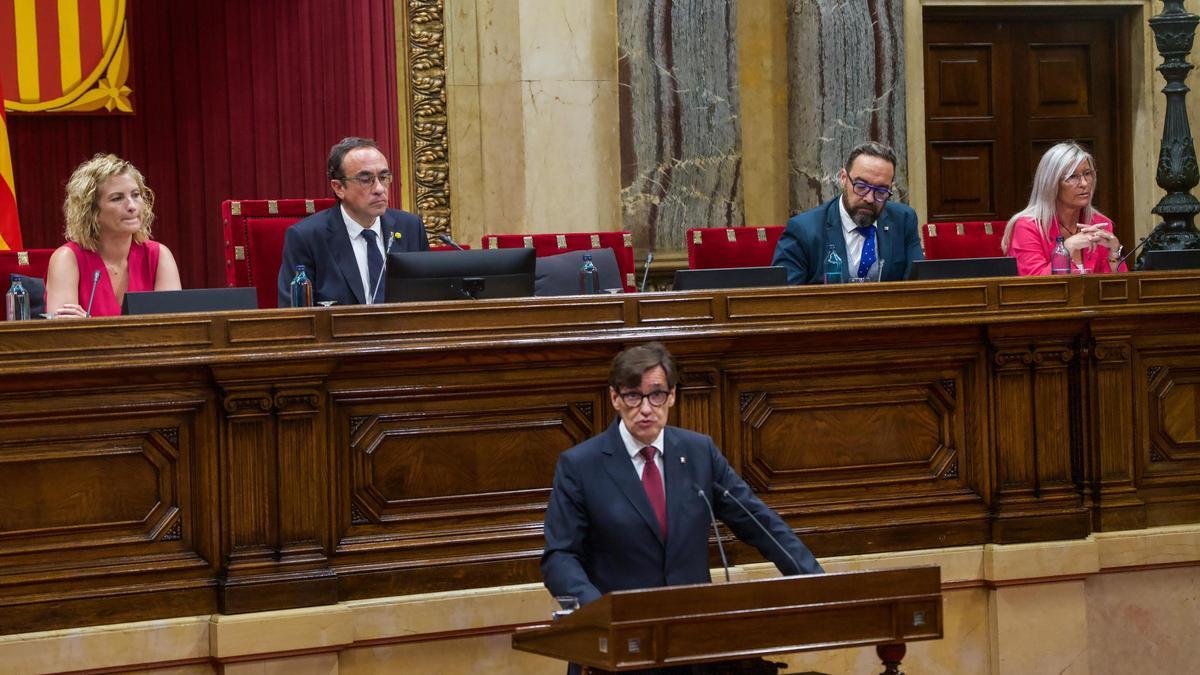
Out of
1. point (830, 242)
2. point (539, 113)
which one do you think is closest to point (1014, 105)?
point (539, 113)

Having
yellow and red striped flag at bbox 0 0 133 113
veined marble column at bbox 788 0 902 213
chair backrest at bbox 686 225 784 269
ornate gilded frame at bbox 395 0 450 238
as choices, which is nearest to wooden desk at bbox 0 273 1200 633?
chair backrest at bbox 686 225 784 269

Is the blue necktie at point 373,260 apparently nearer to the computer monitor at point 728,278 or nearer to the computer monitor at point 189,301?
the computer monitor at point 189,301

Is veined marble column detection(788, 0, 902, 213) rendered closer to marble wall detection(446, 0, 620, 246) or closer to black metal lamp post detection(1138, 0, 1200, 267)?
Result: marble wall detection(446, 0, 620, 246)

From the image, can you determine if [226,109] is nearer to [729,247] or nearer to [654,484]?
[729,247]

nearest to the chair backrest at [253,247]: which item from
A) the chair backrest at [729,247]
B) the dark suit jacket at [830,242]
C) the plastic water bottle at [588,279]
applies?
the plastic water bottle at [588,279]

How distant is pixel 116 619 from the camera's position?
14.2ft

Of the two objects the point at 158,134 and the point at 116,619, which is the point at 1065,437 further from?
the point at 158,134

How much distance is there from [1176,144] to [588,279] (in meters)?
2.99

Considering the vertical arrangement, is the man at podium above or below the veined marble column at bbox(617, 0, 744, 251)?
below

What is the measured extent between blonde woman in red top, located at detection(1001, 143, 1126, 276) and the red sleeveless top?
2741mm

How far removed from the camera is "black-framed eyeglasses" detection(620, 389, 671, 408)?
3.88m

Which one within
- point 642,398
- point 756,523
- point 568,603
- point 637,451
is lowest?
point 568,603

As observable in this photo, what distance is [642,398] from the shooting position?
12.7 feet

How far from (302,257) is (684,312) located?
1.27m
